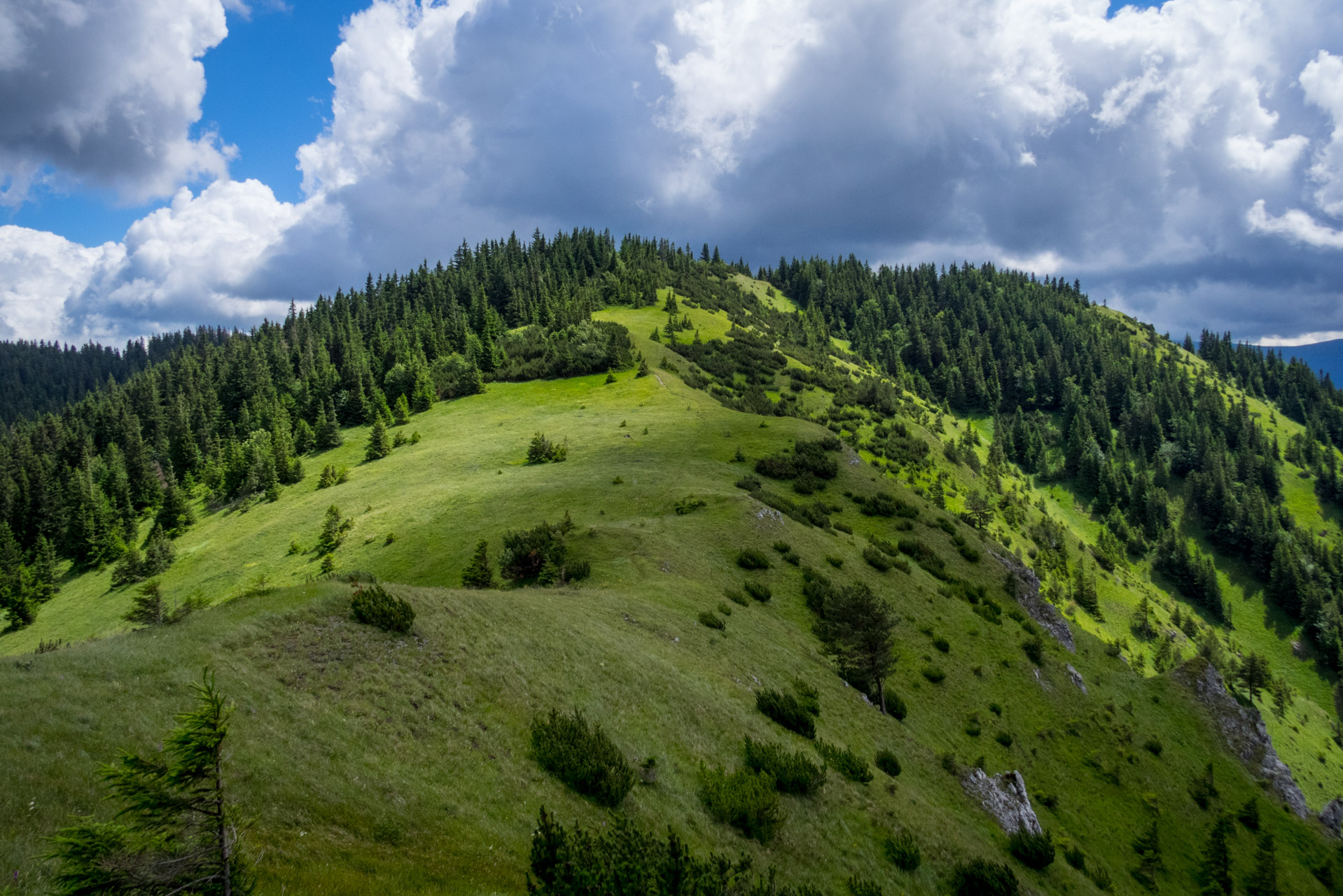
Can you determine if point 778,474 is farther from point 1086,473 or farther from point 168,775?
point 1086,473

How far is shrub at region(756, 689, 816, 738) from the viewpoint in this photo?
Result: 23.9 metres

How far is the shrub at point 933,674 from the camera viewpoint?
3691cm


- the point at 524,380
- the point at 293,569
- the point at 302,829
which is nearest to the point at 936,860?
the point at 302,829

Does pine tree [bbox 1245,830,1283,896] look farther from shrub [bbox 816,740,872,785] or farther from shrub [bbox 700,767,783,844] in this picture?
shrub [bbox 700,767,783,844]

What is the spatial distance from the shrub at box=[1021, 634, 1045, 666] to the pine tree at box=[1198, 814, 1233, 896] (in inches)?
515

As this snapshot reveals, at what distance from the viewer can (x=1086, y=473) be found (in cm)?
17412

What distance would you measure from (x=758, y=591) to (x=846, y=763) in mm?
16447

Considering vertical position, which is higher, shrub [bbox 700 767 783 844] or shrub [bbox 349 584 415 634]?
shrub [bbox 349 584 415 634]

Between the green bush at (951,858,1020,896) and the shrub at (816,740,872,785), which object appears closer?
the green bush at (951,858,1020,896)

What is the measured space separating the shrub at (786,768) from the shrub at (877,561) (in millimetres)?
30468

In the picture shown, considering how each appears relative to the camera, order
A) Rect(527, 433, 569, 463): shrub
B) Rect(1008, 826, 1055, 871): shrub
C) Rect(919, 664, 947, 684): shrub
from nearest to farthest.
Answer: Rect(1008, 826, 1055, 871): shrub
Rect(919, 664, 947, 684): shrub
Rect(527, 433, 569, 463): shrub

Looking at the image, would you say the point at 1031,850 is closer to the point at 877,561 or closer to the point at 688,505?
the point at 877,561

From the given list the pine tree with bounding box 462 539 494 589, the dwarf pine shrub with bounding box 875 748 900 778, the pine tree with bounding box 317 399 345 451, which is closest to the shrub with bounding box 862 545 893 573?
the dwarf pine shrub with bounding box 875 748 900 778

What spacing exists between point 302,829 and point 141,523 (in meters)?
110
